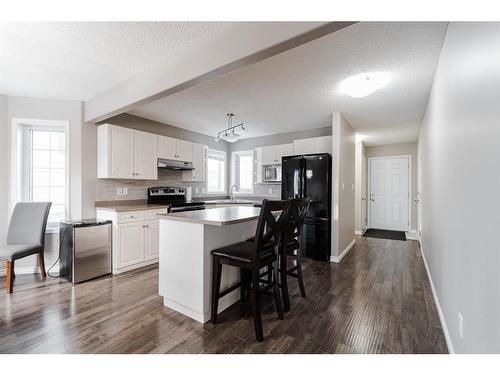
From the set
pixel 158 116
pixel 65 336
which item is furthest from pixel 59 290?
pixel 158 116

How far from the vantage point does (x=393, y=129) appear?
4820mm

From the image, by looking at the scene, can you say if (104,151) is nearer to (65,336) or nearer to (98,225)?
(98,225)

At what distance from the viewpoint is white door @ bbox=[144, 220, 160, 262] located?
3488mm

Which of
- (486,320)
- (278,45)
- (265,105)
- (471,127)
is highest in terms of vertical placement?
(265,105)

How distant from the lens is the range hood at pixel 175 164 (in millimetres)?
4158

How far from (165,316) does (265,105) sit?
9.74 feet

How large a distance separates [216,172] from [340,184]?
124 inches

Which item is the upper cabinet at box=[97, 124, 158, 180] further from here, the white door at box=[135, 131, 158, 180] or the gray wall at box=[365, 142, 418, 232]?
the gray wall at box=[365, 142, 418, 232]

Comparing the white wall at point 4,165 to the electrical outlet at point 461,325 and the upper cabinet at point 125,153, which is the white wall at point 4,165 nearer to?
the upper cabinet at point 125,153

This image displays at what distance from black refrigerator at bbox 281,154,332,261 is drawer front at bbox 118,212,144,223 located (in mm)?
2516

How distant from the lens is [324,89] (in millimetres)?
2902

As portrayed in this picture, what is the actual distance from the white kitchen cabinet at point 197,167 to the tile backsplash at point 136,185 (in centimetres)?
16

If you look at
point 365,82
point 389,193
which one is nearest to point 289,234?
point 365,82

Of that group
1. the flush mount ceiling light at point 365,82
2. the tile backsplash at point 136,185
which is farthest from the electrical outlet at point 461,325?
the tile backsplash at point 136,185
